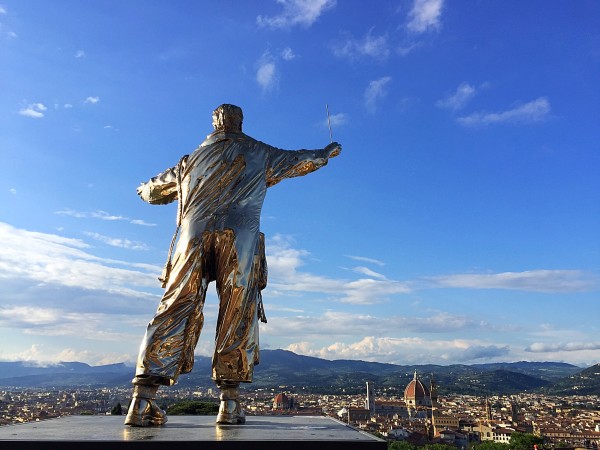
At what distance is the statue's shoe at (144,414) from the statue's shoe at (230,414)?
1.81ft

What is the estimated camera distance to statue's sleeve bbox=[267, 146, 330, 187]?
6.28 m

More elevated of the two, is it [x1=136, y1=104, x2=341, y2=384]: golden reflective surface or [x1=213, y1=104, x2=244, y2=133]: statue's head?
[x1=213, y1=104, x2=244, y2=133]: statue's head

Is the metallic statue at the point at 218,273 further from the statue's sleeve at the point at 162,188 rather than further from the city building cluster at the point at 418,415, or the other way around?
the city building cluster at the point at 418,415

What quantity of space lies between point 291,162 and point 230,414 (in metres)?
2.75

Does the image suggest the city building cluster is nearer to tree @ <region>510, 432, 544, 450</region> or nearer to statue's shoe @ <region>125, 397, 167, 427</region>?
tree @ <region>510, 432, 544, 450</region>

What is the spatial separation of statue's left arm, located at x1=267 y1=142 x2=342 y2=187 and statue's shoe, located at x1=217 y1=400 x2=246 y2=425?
7.75 feet

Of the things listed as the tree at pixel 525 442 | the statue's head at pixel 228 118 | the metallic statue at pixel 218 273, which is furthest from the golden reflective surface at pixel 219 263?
the tree at pixel 525 442

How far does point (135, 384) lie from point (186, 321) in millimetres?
699

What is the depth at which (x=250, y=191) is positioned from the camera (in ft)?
19.3

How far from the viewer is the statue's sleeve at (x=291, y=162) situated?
6.28m

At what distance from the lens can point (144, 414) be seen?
4934mm

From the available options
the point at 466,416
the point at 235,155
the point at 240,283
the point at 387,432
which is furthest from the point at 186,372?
the point at 466,416

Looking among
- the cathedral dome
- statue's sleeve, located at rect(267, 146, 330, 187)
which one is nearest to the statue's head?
statue's sleeve, located at rect(267, 146, 330, 187)

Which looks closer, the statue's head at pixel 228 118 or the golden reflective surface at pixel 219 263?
the golden reflective surface at pixel 219 263
